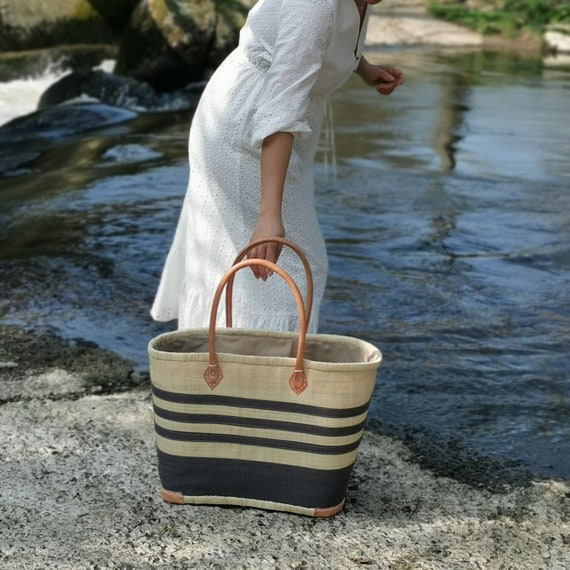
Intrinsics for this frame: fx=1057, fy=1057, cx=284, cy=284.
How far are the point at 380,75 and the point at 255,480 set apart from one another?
129cm

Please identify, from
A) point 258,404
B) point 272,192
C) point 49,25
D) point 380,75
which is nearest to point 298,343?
point 258,404

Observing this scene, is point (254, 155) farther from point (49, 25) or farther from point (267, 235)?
point (49, 25)

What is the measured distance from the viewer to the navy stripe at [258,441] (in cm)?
243

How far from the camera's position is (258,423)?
96.5 inches

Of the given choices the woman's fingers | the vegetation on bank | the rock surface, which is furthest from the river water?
the vegetation on bank

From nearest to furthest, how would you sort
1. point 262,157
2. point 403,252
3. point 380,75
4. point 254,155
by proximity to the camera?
point 262,157 → point 254,155 → point 380,75 → point 403,252

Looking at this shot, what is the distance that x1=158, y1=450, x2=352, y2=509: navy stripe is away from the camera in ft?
8.16

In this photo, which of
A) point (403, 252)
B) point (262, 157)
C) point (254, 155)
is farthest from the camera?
point (403, 252)

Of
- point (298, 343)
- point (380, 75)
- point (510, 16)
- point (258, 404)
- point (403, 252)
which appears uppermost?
point (380, 75)

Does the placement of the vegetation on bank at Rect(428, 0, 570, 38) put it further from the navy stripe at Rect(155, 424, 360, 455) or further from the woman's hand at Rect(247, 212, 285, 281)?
the navy stripe at Rect(155, 424, 360, 455)

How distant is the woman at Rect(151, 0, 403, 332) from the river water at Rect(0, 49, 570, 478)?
76cm

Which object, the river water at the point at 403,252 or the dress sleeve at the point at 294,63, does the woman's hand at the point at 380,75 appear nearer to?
the dress sleeve at the point at 294,63

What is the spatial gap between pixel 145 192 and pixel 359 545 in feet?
15.9

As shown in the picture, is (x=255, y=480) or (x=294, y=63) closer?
(x=294, y=63)
